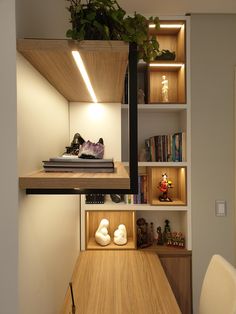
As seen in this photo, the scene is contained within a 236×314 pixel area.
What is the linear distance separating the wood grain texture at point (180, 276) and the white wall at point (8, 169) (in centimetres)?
165

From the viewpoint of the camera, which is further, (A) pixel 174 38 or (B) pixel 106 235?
(A) pixel 174 38

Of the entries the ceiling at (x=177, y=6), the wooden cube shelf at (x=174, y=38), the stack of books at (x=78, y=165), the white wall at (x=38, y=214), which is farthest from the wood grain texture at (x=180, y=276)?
the ceiling at (x=177, y=6)

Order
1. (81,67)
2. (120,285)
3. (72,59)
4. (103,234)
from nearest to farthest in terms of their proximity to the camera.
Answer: (72,59)
(81,67)
(120,285)
(103,234)

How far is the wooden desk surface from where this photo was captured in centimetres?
142

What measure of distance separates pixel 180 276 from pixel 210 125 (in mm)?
1247

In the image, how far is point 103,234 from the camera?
2293mm

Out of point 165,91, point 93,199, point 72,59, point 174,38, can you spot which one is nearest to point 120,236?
point 93,199

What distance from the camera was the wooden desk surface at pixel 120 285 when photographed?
1425 mm

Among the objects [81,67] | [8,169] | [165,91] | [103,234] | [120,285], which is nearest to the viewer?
[8,169]

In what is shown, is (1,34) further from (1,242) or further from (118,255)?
(118,255)

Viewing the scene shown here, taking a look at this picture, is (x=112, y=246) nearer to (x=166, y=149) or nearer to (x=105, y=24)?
(x=166, y=149)

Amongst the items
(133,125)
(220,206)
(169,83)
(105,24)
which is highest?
(169,83)

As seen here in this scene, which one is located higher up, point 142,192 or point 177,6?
point 177,6

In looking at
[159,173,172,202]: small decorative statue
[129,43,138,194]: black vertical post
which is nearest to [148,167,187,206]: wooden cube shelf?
[159,173,172,202]: small decorative statue
